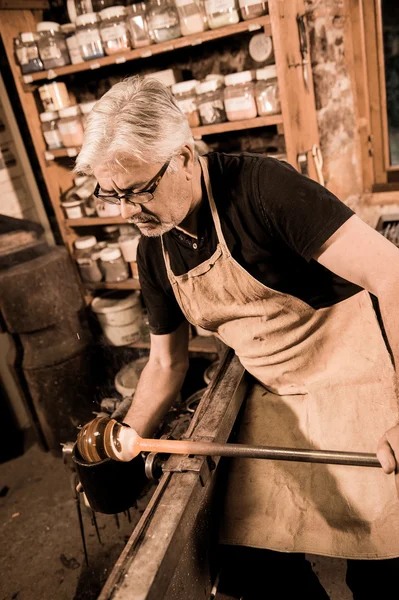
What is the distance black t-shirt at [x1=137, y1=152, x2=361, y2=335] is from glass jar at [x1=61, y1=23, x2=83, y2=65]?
185 cm

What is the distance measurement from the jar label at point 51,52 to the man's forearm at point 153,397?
7.43 ft

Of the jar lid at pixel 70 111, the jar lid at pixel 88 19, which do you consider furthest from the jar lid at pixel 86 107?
the jar lid at pixel 88 19

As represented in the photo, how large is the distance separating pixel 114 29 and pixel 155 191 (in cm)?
187

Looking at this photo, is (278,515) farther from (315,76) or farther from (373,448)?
(315,76)

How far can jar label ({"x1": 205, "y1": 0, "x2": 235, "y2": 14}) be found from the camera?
241 centimetres

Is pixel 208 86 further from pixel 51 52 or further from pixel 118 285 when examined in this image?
pixel 118 285

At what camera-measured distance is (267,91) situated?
253cm

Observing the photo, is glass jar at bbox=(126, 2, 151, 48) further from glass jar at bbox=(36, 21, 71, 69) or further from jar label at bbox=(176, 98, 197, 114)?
glass jar at bbox=(36, 21, 71, 69)

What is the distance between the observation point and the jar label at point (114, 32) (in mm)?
2754

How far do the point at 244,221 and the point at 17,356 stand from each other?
237 centimetres

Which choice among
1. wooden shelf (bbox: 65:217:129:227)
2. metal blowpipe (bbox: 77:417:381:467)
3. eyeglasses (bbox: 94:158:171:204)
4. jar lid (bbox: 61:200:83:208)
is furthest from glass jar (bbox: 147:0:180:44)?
metal blowpipe (bbox: 77:417:381:467)

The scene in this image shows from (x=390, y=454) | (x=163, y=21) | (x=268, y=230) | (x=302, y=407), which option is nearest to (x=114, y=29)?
(x=163, y=21)

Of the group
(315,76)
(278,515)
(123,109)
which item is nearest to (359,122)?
(315,76)

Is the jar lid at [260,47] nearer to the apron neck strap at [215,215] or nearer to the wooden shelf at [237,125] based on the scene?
the wooden shelf at [237,125]
